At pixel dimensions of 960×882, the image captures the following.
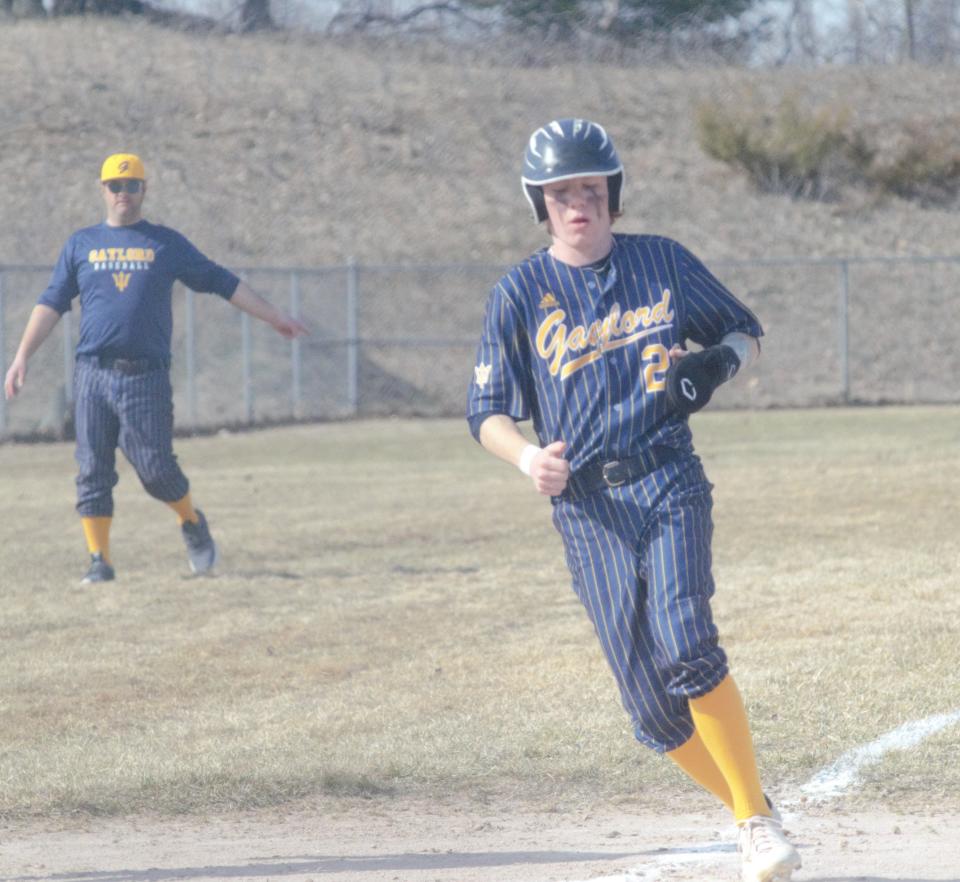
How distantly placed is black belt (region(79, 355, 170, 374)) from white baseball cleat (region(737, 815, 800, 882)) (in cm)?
550

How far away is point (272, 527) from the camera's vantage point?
12.0m

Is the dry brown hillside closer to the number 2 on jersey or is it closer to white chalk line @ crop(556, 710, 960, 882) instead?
white chalk line @ crop(556, 710, 960, 882)

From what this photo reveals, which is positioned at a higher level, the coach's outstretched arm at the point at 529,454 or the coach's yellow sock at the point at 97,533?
the coach's outstretched arm at the point at 529,454

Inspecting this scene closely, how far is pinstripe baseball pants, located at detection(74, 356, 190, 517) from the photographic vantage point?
873 cm

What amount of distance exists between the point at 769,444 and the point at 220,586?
937cm

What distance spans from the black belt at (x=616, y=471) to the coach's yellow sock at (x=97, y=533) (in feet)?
18.5

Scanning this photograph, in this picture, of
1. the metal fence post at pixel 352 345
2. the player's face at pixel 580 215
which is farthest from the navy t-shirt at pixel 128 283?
the metal fence post at pixel 352 345

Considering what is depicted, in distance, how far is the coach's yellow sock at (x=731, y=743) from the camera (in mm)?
4055

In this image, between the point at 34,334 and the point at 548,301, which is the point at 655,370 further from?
the point at 34,334

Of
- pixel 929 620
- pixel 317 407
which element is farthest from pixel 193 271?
pixel 317 407

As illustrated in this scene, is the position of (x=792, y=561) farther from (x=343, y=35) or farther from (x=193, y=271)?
(x=343, y=35)

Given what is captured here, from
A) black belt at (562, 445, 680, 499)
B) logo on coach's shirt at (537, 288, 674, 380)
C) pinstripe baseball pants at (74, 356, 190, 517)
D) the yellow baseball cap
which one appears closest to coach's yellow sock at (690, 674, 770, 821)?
black belt at (562, 445, 680, 499)

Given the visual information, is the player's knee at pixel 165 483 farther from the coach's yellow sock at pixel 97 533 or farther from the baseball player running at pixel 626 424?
the baseball player running at pixel 626 424

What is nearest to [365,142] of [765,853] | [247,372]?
[247,372]
